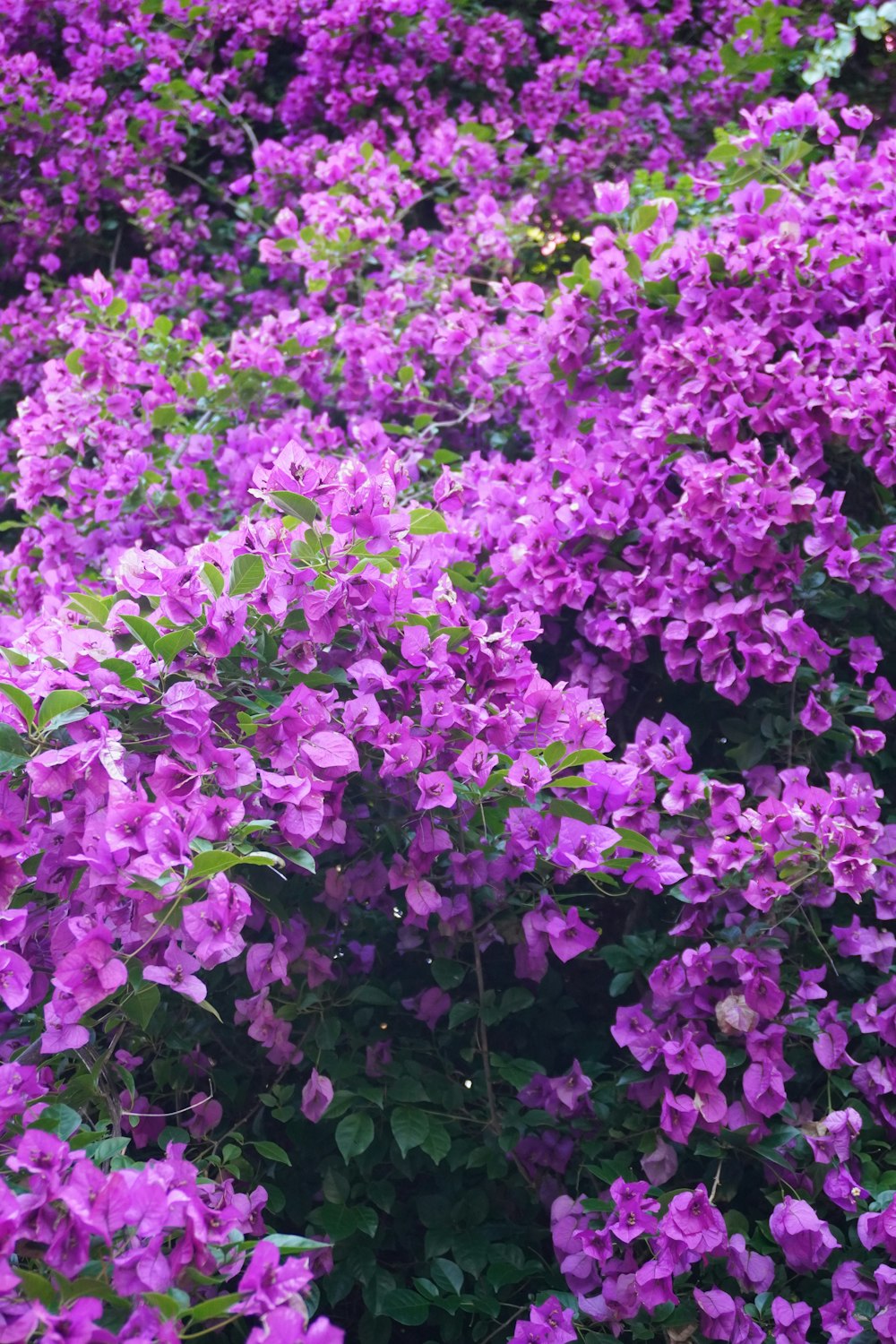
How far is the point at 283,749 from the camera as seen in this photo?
1.47m

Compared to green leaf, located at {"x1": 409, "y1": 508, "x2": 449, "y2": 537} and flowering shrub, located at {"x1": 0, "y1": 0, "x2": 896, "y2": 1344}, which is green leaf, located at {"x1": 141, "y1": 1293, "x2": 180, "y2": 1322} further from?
green leaf, located at {"x1": 409, "y1": 508, "x2": 449, "y2": 537}

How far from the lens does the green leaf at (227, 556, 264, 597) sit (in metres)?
1.51

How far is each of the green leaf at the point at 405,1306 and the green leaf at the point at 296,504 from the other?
3.31 feet

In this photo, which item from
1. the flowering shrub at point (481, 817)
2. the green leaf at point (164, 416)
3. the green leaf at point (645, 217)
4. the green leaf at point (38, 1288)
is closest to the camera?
the green leaf at point (38, 1288)

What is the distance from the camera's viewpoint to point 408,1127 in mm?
1630

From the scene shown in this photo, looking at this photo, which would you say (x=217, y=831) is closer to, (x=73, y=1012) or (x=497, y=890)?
(x=73, y=1012)

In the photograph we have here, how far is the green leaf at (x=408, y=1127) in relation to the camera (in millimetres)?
1605

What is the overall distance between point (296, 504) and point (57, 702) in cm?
40

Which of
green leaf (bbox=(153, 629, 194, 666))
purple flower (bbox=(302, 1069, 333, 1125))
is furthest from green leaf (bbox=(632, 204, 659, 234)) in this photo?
purple flower (bbox=(302, 1069, 333, 1125))

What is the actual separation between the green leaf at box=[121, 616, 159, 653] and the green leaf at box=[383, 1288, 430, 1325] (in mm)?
893

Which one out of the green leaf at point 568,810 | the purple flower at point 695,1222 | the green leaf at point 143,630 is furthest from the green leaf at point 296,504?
the purple flower at point 695,1222

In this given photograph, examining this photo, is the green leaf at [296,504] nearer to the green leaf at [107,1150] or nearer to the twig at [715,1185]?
the green leaf at [107,1150]

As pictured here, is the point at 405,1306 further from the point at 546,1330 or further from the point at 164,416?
the point at 164,416

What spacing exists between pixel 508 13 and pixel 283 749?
3.52 m
